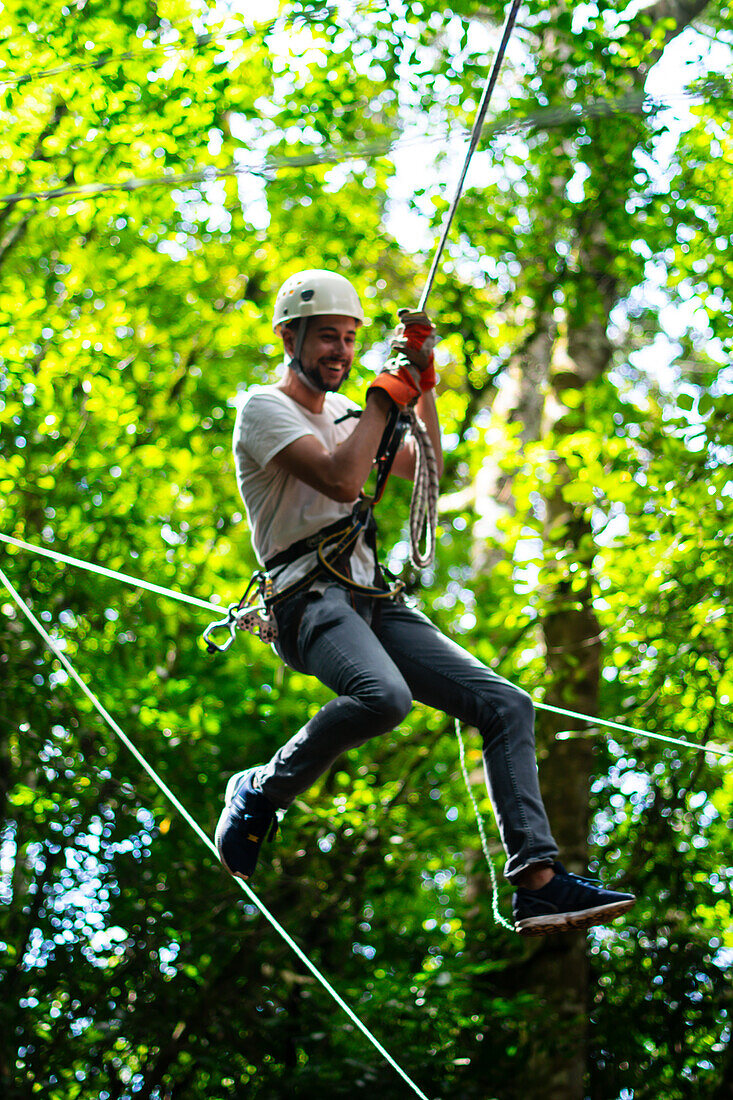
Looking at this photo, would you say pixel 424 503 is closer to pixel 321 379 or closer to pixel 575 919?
pixel 321 379

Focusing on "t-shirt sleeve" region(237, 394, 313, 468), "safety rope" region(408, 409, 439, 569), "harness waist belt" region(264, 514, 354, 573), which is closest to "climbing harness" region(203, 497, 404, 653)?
"harness waist belt" region(264, 514, 354, 573)

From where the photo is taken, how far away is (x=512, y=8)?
86.3 inches

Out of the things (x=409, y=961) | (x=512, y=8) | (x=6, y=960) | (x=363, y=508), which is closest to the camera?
(x=512, y=8)

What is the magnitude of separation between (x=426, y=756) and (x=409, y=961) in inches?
59.8

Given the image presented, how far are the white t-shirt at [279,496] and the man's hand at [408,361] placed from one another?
23cm

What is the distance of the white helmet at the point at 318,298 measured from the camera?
2941mm

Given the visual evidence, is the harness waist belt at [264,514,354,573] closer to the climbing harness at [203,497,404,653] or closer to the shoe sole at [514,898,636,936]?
the climbing harness at [203,497,404,653]

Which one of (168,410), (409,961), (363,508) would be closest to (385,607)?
(363,508)

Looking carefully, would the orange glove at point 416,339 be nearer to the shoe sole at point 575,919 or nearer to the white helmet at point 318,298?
the white helmet at point 318,298

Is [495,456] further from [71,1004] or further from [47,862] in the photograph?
[71,1004]

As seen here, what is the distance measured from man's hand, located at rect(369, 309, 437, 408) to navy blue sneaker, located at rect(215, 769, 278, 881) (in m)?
1.08

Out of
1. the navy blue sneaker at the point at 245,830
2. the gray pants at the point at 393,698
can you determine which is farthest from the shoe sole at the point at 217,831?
the gray pants at the point at 393,698

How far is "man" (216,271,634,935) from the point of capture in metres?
2.50

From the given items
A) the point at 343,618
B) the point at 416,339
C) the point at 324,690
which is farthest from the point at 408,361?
the point at 324,690
